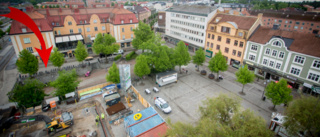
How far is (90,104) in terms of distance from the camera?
32.2 m

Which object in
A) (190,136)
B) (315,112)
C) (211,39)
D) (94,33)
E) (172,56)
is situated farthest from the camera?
(94,33)

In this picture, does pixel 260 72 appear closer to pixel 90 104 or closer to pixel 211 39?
pixel 211 39

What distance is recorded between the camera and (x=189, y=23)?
5875 cm

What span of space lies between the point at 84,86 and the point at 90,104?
27.1ft

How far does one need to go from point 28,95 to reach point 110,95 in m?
14.0

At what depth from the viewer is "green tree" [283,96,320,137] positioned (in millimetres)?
17422

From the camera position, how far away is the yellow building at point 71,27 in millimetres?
46391

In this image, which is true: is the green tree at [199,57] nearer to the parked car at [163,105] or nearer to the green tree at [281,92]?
the parked car at [163,105]

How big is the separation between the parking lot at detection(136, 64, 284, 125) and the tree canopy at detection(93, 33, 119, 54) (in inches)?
600

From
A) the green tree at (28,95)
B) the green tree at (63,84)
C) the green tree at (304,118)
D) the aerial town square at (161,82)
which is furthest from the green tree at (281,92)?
the green tree at (28,95)

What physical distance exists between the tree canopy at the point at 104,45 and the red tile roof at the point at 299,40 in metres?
38.7

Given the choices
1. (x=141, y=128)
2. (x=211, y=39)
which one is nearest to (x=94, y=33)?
(x=211, y=39)

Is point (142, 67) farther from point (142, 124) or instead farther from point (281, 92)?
point (281, 92)

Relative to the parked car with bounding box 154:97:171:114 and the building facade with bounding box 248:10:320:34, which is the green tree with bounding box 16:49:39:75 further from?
the building facade with bounding box 248:10:320:34
